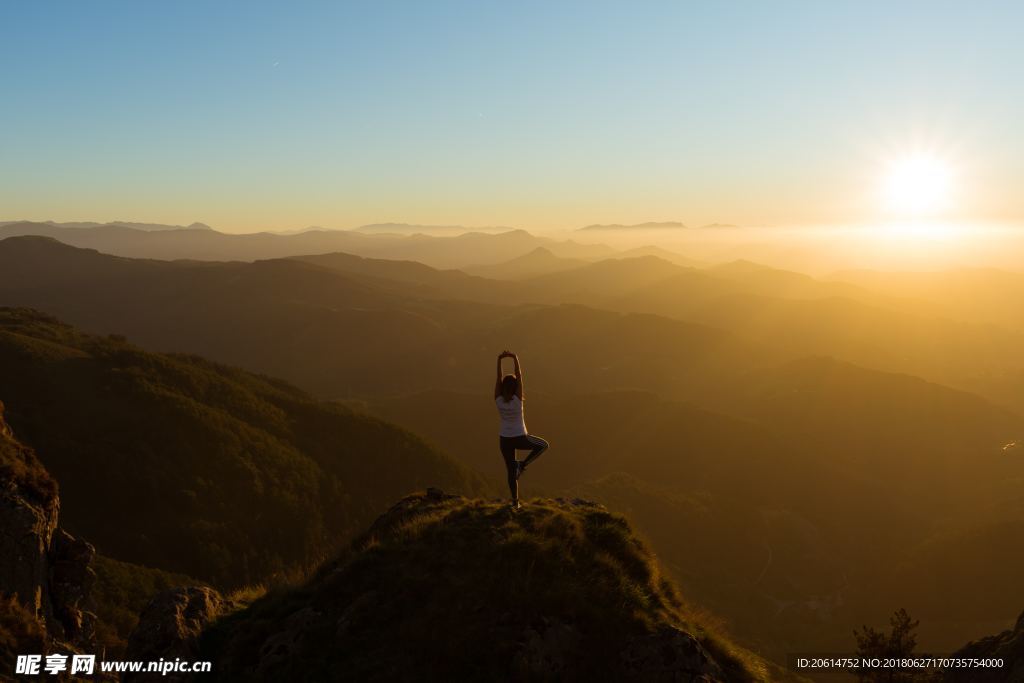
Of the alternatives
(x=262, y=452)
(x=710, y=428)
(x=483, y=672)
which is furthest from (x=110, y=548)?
(x=710, y=428)

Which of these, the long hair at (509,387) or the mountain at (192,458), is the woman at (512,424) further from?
the mountain at (192,458)

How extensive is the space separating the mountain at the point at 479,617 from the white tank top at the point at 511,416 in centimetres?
202

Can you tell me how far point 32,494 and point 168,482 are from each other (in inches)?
2367

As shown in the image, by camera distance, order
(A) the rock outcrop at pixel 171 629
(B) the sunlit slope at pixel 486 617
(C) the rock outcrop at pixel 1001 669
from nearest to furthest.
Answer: (B) the sunlit slope at pixel 486 617 < (A) the rock outcrop at pixel 171 629 < (C) the rock outcrop at pixel 1001 669

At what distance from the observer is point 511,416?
13.7 m

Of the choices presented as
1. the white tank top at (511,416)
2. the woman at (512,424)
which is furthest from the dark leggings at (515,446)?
the white tank top at (511,416)

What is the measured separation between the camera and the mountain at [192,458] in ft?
214

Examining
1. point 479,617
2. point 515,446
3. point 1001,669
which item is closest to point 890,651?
point 1001,669

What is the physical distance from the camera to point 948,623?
282ft

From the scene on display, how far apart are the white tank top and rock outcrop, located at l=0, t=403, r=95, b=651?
12609 mm

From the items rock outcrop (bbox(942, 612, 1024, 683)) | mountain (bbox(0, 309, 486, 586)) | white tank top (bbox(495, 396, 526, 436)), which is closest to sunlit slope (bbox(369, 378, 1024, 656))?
mountain (bbox(0, 309, 486, 586))

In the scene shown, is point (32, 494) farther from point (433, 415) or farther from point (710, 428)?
point (710, 428)

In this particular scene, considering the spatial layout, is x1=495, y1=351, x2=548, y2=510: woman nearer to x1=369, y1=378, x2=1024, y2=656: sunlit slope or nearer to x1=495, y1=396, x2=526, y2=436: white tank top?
x1=495, y1=396, x2=526, y2=436: white tank top

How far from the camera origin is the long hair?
1362 cm
